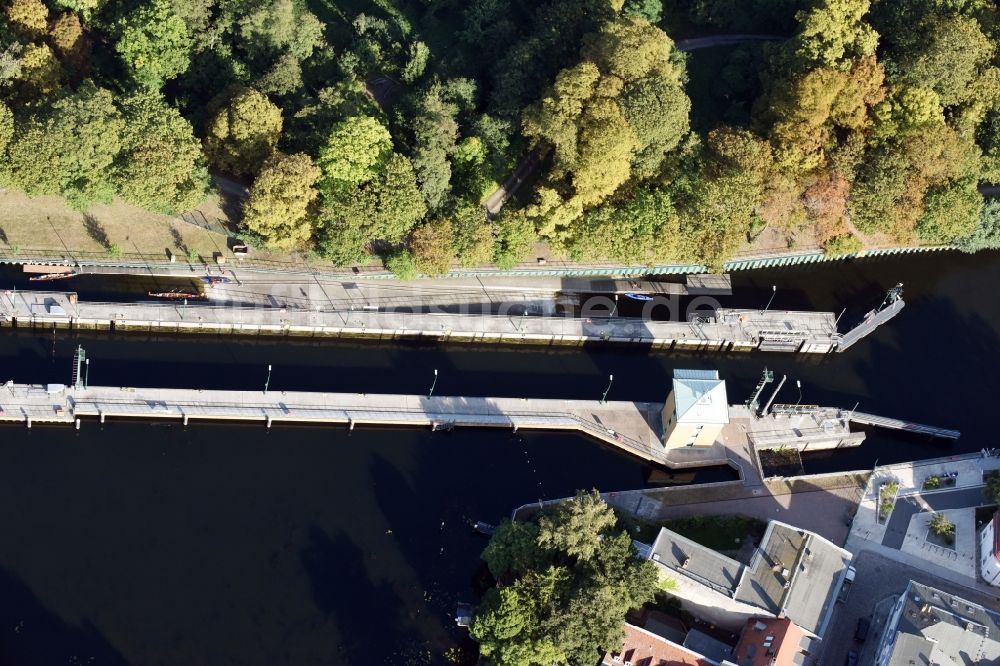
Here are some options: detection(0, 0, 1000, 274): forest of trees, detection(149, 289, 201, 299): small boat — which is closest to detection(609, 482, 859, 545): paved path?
detection(0, 0, 1000, 274): forest of trees

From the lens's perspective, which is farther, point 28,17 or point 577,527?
point 28,17

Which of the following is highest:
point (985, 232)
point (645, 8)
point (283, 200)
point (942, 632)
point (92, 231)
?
point (645, 8)

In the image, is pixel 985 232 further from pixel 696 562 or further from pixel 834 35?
pixel 696 562

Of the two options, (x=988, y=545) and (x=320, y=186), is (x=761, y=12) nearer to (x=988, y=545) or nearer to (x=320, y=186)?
(x=320, y=186)

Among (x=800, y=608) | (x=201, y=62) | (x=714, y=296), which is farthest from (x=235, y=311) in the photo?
(x=800, y=608)

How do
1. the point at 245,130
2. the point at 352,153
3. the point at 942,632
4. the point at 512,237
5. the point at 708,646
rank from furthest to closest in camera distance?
the point at 512,237
the point at 245,130
the point at 352,153
the point at 708,646
the point at 942,632

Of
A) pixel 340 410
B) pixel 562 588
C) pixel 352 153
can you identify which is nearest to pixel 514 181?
pixel 352 153

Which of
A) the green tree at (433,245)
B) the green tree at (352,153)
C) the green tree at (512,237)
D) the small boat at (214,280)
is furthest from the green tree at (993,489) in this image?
the small boat at (214,280)
